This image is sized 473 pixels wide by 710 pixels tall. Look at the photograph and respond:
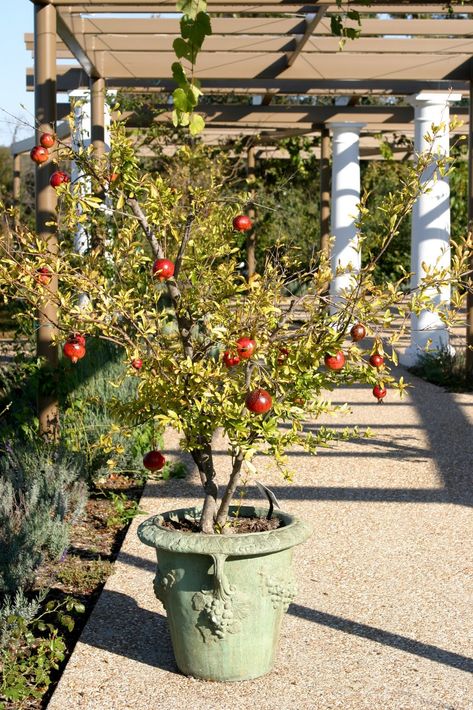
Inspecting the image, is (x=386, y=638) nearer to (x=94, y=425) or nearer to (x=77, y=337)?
(x=77, y=337)

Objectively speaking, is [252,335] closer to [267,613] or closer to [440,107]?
[267,613]

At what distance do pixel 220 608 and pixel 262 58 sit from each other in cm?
778

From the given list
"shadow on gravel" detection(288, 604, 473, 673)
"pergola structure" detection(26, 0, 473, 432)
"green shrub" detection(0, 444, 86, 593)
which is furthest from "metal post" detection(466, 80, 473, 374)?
"shadow on gravel" detection(288, 604, 473, 673)

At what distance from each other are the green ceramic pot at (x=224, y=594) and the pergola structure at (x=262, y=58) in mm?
3327

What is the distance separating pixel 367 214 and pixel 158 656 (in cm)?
184

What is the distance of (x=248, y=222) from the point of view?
420 cm

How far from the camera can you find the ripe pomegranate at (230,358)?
11.3ft

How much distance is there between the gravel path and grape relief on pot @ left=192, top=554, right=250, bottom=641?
0.74 feet

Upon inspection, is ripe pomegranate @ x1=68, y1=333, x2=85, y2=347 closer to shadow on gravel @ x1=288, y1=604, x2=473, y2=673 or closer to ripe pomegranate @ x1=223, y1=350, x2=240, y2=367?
ripe pomegranate @ x1=223, y1=350, x2=240, y2=367

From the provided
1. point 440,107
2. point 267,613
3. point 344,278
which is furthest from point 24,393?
point 344,278

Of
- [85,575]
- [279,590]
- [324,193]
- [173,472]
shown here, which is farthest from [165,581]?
[324,193]

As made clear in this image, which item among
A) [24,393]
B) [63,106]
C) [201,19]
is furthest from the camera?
[63,106]

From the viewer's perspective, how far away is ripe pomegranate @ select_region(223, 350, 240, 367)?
3.46 metres

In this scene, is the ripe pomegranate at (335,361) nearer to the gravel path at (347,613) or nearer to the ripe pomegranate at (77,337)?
the ripe pomegranate at (77,337)
